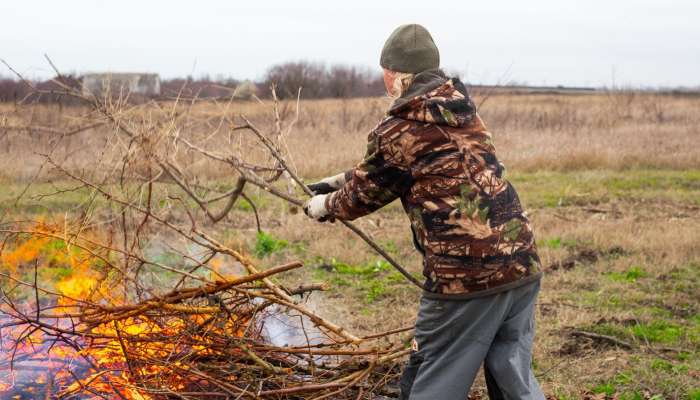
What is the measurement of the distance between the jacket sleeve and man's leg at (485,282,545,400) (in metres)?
0.64

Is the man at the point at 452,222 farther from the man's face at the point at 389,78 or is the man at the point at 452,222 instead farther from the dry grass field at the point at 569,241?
the dry grass field at the point at 569,241

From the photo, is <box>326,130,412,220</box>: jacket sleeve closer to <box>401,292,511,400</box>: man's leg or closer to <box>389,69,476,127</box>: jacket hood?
<box>389,69,476,127</box>: jacket hood

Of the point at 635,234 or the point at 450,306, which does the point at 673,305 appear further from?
the point at 450,306

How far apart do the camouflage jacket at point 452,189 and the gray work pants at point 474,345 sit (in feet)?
0.25

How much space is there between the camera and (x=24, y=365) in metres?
4.44

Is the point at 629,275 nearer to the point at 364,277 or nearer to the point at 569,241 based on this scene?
the point at 569,241

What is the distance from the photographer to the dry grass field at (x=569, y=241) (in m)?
5.04

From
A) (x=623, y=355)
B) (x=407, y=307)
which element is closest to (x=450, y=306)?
(x=623, y=355)

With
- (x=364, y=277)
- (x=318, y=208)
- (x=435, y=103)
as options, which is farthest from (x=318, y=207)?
(x=364, y=277)

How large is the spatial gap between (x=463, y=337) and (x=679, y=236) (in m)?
5.69

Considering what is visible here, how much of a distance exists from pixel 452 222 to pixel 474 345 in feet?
1.70

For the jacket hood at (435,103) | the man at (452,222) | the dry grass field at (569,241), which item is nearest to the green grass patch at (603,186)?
the dry grass field at (569,241)

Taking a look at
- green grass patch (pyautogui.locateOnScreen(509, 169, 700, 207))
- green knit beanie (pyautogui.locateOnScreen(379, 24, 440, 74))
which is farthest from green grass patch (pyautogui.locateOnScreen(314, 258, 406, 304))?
green knit beanie (pyautogui.locateOnScreen(379, 24, 440, 74))

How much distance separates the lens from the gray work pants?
9.99 feet
